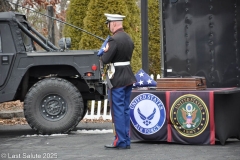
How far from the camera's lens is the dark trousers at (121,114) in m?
9.12

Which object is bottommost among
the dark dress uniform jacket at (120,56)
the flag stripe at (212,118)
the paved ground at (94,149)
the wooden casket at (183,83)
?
the paved ground at (94,149)

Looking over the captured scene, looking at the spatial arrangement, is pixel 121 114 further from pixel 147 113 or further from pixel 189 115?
pixel 189 115

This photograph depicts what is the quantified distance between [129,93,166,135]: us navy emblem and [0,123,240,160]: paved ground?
0.80 feet

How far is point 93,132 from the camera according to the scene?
12.0 meters

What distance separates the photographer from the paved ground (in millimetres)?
8383

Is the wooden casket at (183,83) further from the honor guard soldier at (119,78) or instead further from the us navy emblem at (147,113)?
the honor guard soldier at (119,78)

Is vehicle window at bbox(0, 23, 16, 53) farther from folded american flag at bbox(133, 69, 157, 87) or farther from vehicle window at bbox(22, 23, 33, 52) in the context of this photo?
folded american flag at bbox(133, 69, 157, 87)

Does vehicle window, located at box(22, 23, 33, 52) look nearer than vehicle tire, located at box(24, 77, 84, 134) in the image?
No

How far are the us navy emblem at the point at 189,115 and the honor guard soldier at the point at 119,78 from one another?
2.38 feet

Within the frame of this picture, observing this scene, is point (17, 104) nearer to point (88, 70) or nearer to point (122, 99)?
point (88, 70)

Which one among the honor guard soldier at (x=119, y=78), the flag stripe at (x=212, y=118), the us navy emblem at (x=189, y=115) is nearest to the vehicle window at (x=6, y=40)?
the honor guard soldier at (x=119, y=78)

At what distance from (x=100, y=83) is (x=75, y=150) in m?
2.79

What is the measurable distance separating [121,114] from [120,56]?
78cm

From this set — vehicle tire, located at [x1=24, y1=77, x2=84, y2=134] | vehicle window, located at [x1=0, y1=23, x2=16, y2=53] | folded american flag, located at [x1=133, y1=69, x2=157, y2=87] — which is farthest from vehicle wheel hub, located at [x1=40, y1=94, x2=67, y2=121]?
folded american flag, located at [x1=133, y1=69, x2=157, y2=87]
